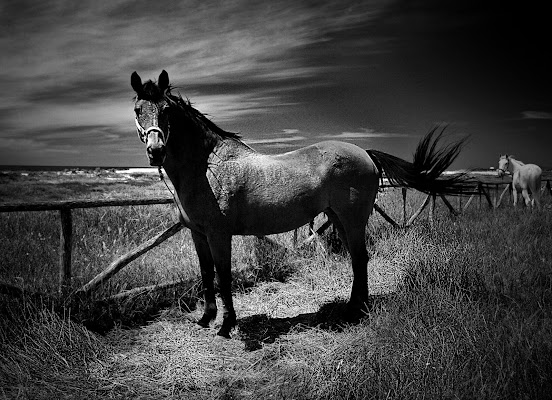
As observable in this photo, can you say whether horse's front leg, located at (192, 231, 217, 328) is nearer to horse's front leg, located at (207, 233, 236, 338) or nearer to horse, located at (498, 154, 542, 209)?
horse's front leg, located at (207, 233, 236, 338)

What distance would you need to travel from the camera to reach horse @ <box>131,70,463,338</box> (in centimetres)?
347

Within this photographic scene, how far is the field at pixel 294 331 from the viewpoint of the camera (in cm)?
224

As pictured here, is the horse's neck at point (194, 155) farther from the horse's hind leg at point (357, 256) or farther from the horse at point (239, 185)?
the horse's hind leg at point (357, 256)

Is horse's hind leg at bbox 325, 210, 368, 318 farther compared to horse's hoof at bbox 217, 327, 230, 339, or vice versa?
horse's hind leg at bbox 325, 210, 368, 318

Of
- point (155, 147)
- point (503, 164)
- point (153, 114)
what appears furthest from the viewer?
point (503, 164)

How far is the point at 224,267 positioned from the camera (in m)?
3.57

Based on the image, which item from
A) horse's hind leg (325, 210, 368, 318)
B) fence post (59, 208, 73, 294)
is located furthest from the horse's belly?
fence post (59, 208, 73, 294)

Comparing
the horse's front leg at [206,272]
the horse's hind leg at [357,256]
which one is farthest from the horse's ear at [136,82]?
the horse's hind leg at [357,256]

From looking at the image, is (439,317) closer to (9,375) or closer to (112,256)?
(9,375)

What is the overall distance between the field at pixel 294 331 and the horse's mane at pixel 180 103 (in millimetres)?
2005

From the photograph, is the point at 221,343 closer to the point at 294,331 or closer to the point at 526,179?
the point at 294,331

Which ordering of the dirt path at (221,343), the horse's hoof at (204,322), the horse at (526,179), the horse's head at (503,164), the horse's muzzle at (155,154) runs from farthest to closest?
the horse's head at (503,164)
the horse at (526,179)
the horse's hoof at (204,322)
the horse's muzzle at (155,154)
the dirt path at (221,343)

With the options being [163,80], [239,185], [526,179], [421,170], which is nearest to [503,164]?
[526,179]

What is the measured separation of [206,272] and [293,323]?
1.13 metres
